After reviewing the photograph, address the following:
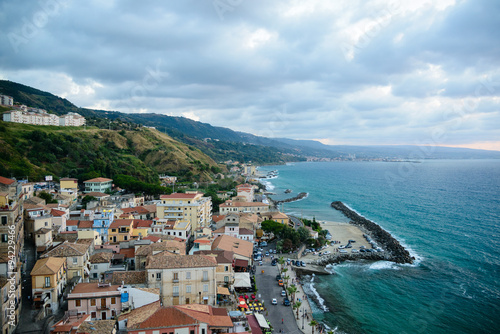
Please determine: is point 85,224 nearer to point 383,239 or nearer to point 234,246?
point 234,246

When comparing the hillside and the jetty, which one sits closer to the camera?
the jetty

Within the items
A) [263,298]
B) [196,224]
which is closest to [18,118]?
[196,224]

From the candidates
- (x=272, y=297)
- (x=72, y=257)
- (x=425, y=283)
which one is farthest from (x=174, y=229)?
(x=425, y=283)

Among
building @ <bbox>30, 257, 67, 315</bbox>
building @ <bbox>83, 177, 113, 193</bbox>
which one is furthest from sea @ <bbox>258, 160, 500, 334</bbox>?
building @ <bbox>83, 177, 113, 193</bbox>

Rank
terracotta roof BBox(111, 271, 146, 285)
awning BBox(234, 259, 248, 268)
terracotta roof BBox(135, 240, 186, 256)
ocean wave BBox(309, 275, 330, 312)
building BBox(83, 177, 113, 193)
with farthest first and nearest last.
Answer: building BBox(83, 177, 113, 193) → awning BBox(234, 259, 248, 268) → ocean wave BBox(309, 275, 330, 312) → terracotta roof BBox(135, 240, 186, 256) → terracotta roof BBox(111, 271, 146, 285)

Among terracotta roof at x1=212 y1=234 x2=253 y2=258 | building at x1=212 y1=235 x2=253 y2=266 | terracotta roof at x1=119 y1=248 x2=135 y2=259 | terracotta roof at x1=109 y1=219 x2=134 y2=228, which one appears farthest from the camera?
terracotta roof at x1=109 y1=219 x2=134 y2=228

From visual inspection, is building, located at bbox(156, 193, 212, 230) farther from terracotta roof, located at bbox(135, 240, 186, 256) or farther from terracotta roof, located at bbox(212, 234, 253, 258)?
terracotta roof, located at bbox(135, 240, 186, 256)
